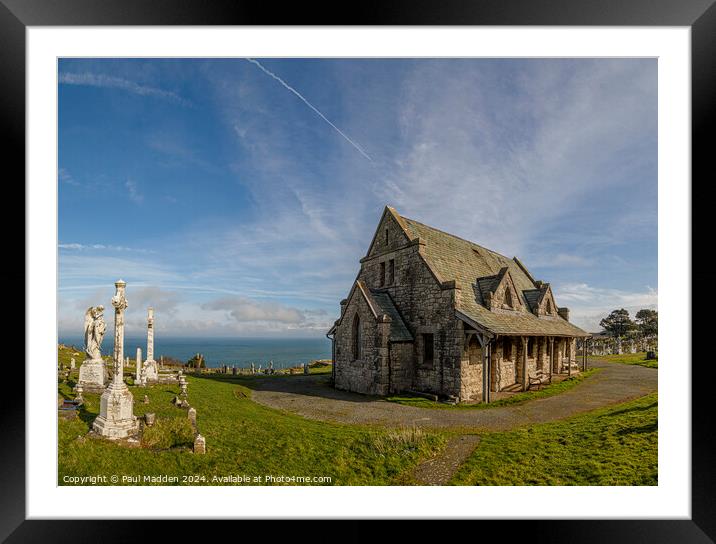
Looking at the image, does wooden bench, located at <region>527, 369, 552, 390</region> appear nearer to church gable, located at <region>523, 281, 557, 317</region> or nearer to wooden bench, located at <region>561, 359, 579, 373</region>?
church gable, located at <region>523, 281, 557, 317</region>

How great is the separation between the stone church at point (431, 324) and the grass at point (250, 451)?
3.81m

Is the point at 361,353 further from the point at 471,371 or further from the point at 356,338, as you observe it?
the point at 471,371

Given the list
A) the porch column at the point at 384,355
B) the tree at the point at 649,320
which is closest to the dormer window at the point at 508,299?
the porch column at the point at 384,355

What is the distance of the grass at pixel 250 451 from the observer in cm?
478

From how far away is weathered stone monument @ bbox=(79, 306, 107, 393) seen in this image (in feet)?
27.0

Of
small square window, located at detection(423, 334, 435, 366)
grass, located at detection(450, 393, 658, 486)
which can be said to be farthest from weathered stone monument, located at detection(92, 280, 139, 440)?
small square window, located at detection(423, 334, 435, 366)

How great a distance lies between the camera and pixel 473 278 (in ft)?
38.2

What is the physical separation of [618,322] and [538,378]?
4.99 m

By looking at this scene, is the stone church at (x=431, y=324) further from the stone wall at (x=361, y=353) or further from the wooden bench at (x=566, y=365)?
the wooden bench at (x=566, y=365)
